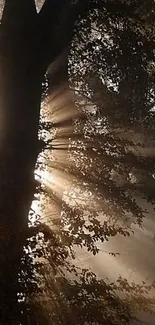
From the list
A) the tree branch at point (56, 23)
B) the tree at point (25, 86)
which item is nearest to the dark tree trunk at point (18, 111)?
the tree at point (25, 86)

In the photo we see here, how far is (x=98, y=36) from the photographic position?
9.62m

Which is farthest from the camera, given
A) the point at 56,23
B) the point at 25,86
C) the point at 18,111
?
the point at 56,23

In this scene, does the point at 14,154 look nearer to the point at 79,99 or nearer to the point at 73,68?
the point at 73,68

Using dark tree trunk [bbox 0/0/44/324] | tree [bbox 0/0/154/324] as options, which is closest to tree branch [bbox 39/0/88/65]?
tree [bbox 0/0/154/324]

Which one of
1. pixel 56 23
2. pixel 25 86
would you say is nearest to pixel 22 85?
pixel 25 86

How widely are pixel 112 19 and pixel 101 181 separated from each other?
4566mm

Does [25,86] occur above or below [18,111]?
above

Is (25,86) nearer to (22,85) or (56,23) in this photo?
(22,85)

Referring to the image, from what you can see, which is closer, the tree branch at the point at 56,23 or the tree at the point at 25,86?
the tree at the point at 25,86

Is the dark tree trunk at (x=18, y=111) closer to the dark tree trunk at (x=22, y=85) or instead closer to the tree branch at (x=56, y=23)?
the dark tree trunk at (x=22, y=85)

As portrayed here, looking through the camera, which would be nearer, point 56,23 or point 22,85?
point 22,85

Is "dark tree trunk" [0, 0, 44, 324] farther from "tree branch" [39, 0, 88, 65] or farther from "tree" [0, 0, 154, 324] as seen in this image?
"tree branch" [39, 0, 88, 65]

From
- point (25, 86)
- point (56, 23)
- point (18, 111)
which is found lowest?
point (18, 111)

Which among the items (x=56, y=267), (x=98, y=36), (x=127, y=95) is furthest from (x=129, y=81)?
(x=56, y=267)
